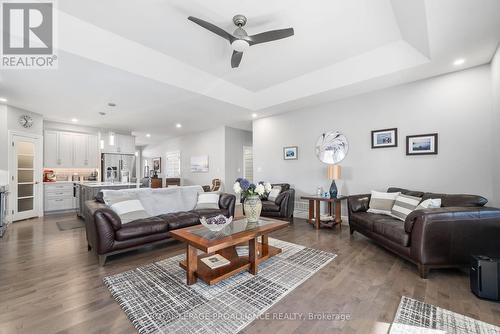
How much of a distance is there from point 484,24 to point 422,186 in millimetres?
2455

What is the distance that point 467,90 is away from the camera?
344cm

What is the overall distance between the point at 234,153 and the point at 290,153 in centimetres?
266

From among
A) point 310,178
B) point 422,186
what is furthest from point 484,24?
point 310,178

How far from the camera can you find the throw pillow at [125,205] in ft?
9.99

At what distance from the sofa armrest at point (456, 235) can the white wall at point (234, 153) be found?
5.82 meters

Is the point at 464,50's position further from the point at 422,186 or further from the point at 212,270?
the point at 212,270

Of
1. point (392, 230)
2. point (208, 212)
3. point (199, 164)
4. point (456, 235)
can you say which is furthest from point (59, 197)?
point (456, 235)

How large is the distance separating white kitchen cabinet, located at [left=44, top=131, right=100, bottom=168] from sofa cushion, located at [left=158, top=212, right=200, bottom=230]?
528cm

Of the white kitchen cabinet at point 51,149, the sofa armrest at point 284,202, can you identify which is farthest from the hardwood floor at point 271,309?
the white kitchen cabinet at point 51,149

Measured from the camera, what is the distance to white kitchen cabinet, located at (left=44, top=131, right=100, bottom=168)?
634 centimetres

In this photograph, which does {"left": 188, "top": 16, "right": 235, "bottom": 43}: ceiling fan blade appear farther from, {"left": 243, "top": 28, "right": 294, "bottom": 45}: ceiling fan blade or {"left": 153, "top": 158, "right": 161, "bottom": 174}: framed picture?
{"left": 153, "top": 158, "right": 161, "bottom": 174}: framed picture

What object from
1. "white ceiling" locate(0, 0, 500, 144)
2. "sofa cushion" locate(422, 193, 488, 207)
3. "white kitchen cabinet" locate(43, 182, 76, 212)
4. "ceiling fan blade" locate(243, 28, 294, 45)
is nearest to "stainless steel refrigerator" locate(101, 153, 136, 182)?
"white kitchen cabinet" locate(43, 182, 76, 212)

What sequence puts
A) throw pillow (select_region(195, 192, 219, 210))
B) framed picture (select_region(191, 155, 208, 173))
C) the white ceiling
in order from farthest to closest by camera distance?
framed picture (select_region(191, 155, 208, 173))
throw pillow (select_region(195, 192, 219, 210))
the white ceiling

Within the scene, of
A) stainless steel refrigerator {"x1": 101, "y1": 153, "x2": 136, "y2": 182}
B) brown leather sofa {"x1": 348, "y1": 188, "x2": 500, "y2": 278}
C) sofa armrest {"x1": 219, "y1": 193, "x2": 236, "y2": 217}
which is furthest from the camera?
stainless steel refrigerator {"x1": 101, "y1": 153, "x2": 136, "y2": 182}
